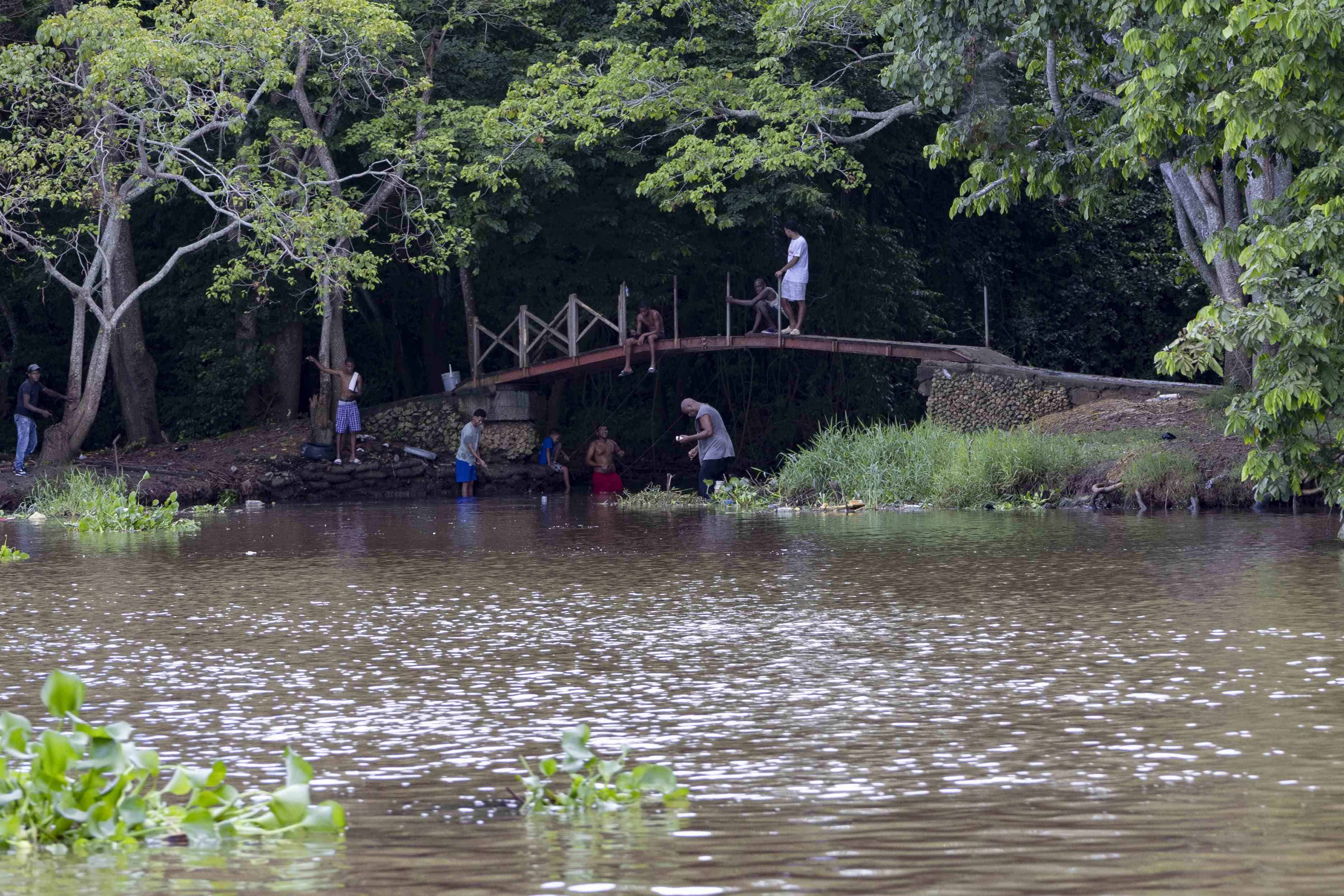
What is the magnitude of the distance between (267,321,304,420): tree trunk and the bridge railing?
315 centimetres

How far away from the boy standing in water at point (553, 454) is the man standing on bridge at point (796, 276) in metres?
4.85

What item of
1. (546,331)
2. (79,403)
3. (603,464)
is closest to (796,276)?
(603,464)

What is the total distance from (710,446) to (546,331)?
722 centimetres

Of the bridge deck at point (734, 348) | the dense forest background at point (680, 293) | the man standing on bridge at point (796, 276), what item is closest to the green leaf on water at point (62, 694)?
the man standing on bridge at point (796, 276)

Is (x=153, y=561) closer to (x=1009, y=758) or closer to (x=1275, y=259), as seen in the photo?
(x=1275, y=259)

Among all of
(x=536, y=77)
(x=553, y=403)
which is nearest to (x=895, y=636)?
(x=536, y=77)

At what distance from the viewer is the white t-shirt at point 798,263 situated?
25.1 meters

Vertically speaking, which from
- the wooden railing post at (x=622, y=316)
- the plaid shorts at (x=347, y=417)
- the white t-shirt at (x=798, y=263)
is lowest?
the plaid shorts at (x=347, y=417)

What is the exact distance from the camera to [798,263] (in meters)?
25.6

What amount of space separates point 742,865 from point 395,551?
1056cm

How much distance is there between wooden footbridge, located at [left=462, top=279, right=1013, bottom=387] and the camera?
2611cm

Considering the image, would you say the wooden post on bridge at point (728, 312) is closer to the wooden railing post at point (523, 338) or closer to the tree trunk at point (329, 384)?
the wooden railing post at point (523, 338)

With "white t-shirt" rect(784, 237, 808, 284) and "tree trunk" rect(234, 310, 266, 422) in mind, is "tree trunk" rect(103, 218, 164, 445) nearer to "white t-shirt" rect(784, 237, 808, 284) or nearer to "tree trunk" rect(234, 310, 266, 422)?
"tree trunk" rect(234, 310, 266, 422)

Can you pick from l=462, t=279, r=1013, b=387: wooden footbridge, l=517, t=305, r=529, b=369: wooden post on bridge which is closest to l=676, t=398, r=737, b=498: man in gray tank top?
l=462, t=279, r=1013, b=387: wooden footbridge
